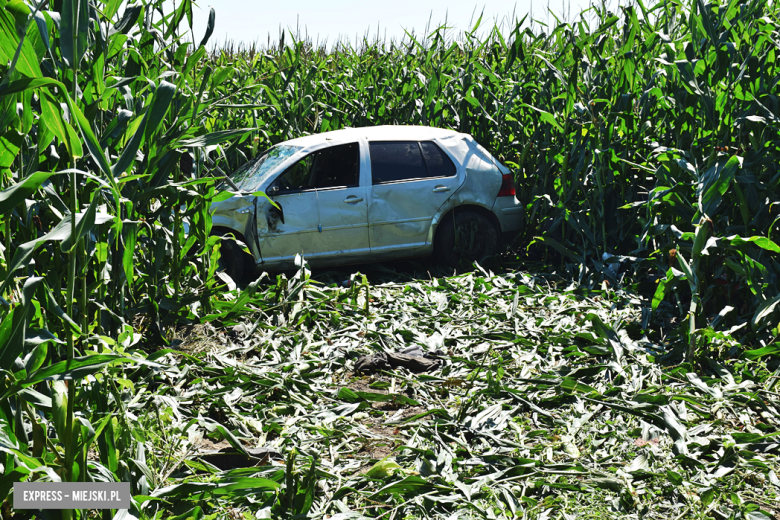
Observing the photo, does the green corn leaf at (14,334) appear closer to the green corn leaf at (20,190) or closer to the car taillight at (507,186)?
the green corn leaf at (20,190)

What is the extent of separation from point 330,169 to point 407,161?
2.88ft

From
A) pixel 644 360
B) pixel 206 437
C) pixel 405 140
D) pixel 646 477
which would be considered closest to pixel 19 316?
pixel 206 437

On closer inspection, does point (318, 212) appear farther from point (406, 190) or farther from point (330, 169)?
point (406, 190)

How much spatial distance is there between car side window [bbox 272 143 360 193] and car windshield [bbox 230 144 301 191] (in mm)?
157

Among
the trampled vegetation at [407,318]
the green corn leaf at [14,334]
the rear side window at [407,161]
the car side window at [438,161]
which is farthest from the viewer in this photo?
the car side window at [438,161]

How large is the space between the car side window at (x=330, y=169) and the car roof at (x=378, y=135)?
0.12 meters

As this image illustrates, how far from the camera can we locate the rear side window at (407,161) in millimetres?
7168

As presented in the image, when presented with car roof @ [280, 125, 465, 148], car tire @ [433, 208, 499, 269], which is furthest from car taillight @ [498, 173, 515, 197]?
car roof @ [280, 125, 465, 148]

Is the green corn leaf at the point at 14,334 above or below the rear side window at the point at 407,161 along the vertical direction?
below

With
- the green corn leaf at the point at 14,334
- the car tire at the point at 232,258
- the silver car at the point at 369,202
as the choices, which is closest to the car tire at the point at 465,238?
the silver car at the point at 369,202

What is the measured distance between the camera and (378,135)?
287 inches

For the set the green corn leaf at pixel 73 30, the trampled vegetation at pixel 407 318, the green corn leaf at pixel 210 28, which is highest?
the green corn leaf at pixel 210 28

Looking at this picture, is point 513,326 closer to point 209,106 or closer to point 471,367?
point 471,367

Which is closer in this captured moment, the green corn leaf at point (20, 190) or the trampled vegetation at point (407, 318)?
the green corn leaf at point (20, 190)
